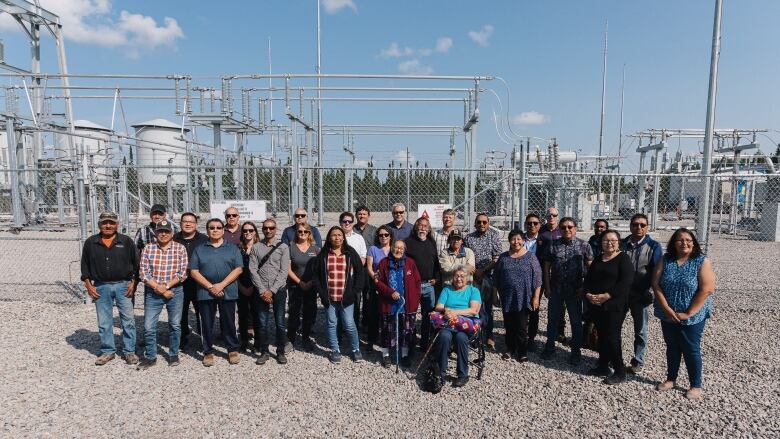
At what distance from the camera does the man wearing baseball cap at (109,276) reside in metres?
4.80

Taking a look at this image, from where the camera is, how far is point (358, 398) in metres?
4.25

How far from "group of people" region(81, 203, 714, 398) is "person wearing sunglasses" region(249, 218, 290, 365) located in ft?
0.04

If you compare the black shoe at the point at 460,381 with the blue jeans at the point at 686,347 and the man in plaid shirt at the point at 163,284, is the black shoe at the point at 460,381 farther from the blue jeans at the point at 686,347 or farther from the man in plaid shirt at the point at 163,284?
the man in plaid shirt at the point at 163,284

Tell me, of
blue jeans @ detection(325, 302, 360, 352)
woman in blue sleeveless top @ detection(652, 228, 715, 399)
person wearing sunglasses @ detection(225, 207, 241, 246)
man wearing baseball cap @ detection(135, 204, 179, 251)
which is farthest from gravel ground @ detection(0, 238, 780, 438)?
person wearing sunglasses @ detection(225, 207, 241, 246)

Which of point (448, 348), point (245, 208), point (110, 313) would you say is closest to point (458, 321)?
point (448, 348)

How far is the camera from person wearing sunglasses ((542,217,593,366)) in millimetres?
4895

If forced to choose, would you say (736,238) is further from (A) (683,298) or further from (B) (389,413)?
(B) (389,413)

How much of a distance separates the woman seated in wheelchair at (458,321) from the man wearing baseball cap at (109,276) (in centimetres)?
344

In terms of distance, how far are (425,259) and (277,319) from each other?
1.84 meters

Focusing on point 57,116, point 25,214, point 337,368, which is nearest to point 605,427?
point 337,368

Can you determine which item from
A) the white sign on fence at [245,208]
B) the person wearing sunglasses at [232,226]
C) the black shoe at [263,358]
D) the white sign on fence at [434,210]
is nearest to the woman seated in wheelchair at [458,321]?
the black shoe at [263,358]

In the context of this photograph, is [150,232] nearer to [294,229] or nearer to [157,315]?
[157,315]

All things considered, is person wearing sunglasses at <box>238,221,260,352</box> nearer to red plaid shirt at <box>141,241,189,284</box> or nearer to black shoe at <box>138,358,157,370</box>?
red plaid shirt at <box>141,241,189,284</box>

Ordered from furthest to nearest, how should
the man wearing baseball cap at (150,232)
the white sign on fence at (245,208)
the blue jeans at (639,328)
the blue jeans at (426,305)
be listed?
the white sign on fence at (245,208) → the man wearing baseball cap at (150,232) → the blue jeans at (426,305) → the blue jeans at (639,328)
